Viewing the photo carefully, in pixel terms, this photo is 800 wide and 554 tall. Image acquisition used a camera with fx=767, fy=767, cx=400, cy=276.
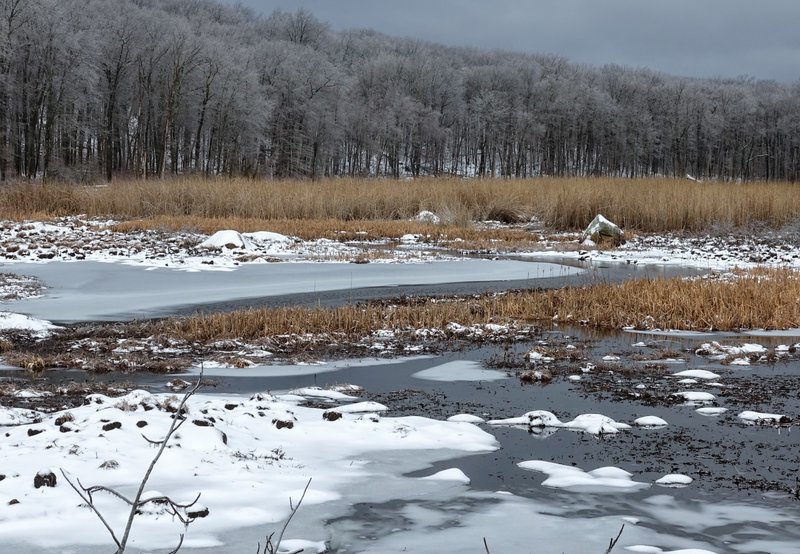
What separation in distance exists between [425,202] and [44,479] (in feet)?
80.5

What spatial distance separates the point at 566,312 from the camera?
10.1 meters

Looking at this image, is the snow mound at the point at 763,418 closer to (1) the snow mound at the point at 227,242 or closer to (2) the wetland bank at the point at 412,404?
(2) the wetland bank at the point at 412,404

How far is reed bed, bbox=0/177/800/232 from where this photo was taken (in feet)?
80.4

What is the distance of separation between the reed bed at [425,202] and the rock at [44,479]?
20.1m

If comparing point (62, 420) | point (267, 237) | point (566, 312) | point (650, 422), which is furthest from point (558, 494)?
point (267, 237)

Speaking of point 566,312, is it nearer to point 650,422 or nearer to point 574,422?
point 650,422

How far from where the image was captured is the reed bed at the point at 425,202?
24516mm

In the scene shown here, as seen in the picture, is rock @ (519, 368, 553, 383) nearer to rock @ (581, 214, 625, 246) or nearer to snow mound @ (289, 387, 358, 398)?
snow mound @ (289, 387, 358, 398)

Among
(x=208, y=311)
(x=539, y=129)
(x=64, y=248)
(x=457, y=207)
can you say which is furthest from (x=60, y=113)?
(x=539, y=129)

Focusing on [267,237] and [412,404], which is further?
[267,237]

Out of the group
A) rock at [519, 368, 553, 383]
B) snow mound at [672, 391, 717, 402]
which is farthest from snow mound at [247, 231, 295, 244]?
snow mound at [672, 391, 717, 402]

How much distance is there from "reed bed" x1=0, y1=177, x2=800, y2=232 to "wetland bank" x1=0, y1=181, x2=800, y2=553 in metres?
10.9

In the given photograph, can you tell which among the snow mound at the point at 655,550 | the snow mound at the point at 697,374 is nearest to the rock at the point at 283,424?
the snow mound at the point at 655,550

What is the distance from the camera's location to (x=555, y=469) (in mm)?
4262
